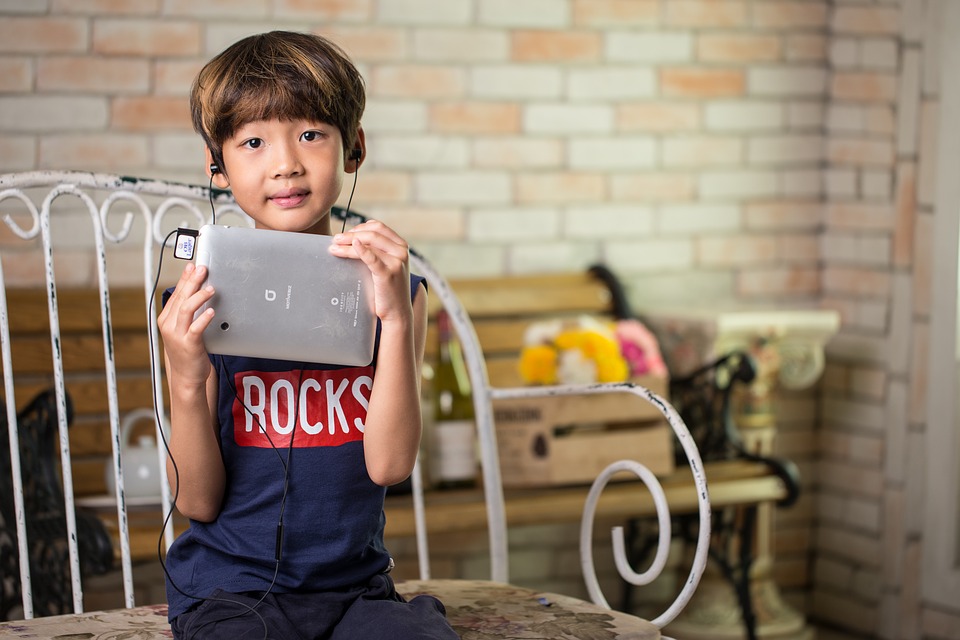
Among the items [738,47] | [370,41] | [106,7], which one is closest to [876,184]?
[738,47]

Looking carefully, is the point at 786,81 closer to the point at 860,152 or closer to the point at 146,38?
the point at 860,152

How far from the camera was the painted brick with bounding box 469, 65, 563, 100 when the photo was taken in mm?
2672

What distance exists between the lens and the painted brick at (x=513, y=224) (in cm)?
271

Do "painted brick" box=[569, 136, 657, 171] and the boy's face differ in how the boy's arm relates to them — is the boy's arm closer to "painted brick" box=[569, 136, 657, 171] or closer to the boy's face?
the boy's face

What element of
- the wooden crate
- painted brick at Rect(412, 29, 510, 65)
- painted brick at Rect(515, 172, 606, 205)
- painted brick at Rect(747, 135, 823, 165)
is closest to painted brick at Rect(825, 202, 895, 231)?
painted brick at Rect(747, 135, 823, 165)

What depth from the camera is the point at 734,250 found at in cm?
296

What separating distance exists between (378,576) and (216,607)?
0.19 m

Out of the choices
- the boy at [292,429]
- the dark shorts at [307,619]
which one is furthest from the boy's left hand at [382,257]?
the dark shorts at [307,619]

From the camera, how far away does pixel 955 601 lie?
2.62 m

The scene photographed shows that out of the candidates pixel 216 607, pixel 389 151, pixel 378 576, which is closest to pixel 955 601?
pixel 389 151

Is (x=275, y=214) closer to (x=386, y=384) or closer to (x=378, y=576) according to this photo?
(x=386, y=384)

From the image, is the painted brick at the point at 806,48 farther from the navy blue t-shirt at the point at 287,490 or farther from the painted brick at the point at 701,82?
the navy blue t-shirt at the point at 287,490

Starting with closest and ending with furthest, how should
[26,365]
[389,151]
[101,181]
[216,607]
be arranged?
1. [216,607]
2. [101,181]
3. [26,365]
4. [389,151]

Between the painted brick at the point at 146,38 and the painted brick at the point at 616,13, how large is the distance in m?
0.92
